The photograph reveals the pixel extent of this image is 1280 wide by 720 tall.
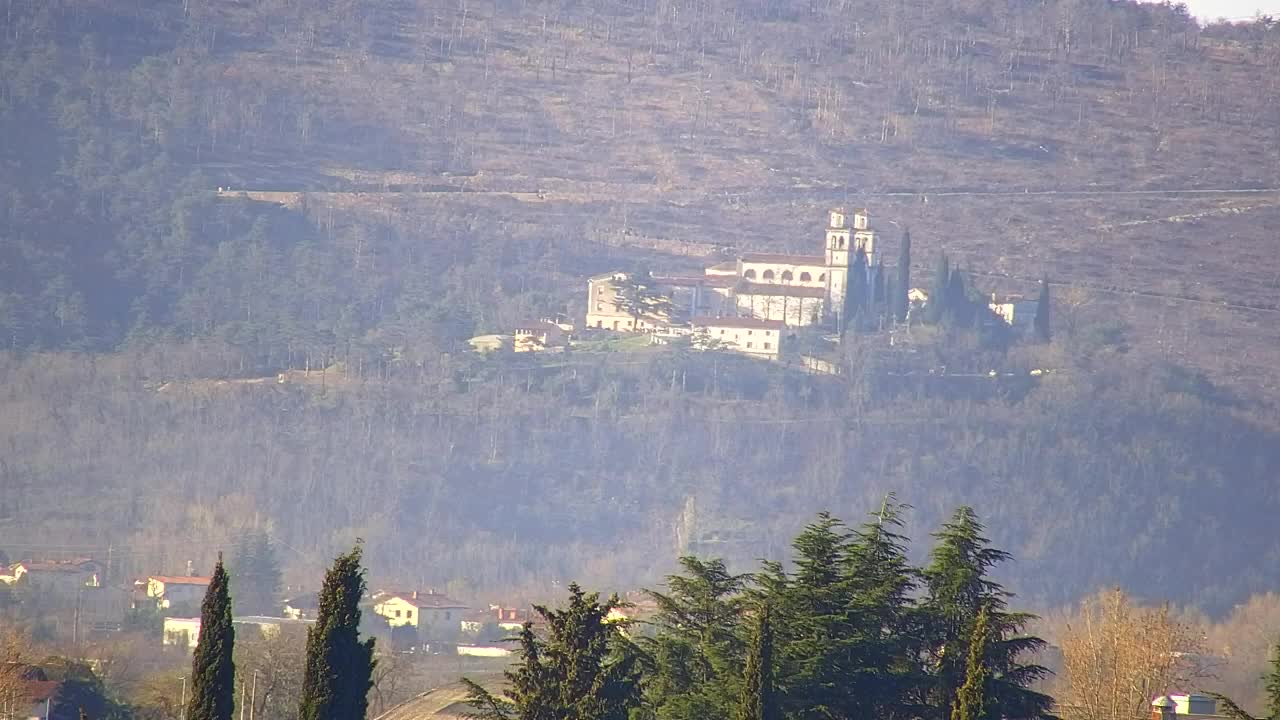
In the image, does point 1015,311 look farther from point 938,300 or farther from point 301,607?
point 301,607

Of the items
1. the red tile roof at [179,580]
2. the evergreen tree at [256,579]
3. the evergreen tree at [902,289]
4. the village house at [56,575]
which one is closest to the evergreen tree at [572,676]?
the evergreen tree at [256,579]

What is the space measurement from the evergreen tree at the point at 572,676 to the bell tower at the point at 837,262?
459 ft

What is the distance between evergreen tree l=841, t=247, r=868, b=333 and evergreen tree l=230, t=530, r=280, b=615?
7519 cm

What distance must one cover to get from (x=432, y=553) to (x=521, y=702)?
309 ft

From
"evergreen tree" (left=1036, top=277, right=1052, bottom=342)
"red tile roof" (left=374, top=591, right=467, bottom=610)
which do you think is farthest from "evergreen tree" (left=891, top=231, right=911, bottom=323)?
"red tile roof" (left=374, top=591, right=467, bottom=610)

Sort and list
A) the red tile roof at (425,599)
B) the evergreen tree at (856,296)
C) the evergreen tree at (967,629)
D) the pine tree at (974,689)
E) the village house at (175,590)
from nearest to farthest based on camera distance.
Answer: the pine tree at (974,689) → the evergreen tree at (967,629) → the village house at (175,590) → the red tile roof at (425,599) → the evergreen tree at (856,296)

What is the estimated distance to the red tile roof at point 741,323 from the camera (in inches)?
6816

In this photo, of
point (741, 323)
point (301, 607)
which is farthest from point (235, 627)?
point (741, 323)

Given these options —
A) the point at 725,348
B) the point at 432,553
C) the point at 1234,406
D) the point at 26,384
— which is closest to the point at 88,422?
the point at 26,384

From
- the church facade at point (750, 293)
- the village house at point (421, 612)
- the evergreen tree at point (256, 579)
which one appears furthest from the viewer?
the church facade at point (750, 293)

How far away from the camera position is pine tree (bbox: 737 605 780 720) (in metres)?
36.2

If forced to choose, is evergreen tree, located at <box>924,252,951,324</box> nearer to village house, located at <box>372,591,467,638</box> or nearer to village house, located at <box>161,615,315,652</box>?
village house, located at <box>372,591,467,638</box>

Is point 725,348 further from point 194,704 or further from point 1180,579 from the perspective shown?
point 194,704

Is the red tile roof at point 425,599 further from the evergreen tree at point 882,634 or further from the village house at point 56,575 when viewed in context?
the evergreen tree at point 882,634
